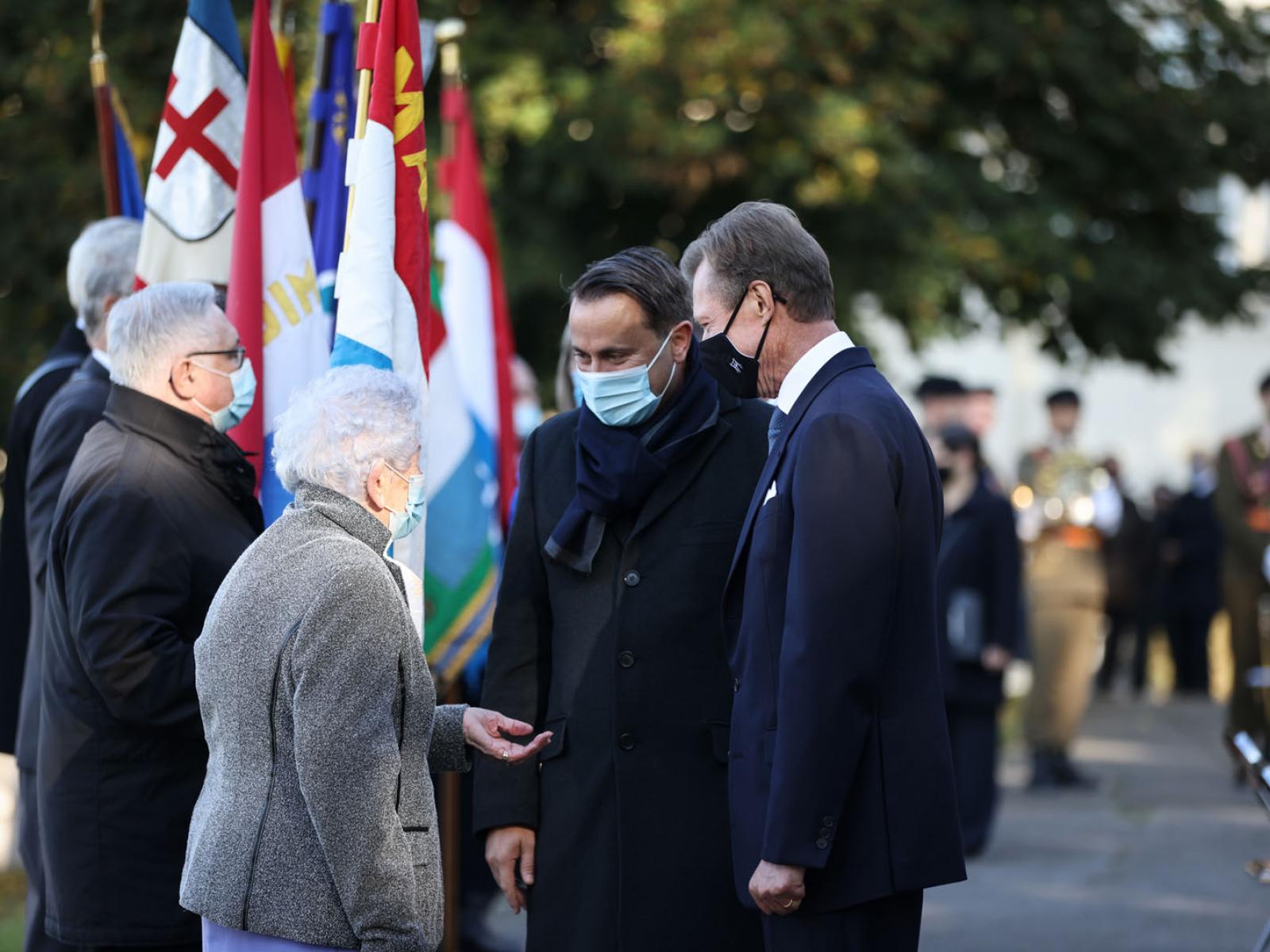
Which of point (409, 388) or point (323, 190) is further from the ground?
point (323, 190)

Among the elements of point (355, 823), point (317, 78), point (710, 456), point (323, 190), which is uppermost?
point (317, 78)

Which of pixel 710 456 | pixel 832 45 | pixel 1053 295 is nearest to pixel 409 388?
pixel 710 456

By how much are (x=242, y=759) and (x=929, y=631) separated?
1.36m

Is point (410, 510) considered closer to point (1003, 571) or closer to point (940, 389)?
point (1003, 571)

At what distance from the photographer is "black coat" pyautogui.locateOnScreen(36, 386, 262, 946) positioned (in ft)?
13.3

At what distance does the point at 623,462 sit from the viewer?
13.0ft

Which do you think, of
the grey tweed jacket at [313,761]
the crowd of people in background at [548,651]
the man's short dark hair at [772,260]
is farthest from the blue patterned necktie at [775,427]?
the grey tweed jacket at [313,761]

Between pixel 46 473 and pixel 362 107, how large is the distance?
1343mm

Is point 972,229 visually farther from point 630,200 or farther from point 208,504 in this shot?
point 208,504

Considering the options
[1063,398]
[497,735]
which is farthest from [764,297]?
[1063,398]

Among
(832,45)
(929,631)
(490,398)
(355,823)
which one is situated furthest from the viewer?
(832,45)

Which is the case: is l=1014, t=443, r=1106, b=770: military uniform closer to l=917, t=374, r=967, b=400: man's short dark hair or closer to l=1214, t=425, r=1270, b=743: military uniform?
l=1214, t=425, r=1270, b=743: military uniform

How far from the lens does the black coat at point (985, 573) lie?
941 cm

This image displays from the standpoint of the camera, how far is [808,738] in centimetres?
335
